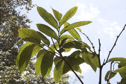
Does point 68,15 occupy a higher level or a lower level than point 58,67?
higher

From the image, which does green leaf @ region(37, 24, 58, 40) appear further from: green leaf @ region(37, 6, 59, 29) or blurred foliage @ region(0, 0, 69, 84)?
blurred foliage @ region(0, 0, 69, 84)

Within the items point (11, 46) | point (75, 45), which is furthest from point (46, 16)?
point (11, 46)

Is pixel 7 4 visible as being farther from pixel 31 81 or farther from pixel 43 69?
pixel 43 69

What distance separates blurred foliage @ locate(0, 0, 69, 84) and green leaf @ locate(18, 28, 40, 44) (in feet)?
7.99

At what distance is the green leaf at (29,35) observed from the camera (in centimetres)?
51

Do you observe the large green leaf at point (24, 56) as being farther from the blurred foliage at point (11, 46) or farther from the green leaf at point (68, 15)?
the blurred foliage at point (11, 46)

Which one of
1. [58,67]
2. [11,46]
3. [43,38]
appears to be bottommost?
[58,67]

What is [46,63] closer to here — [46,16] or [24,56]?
[24,56]

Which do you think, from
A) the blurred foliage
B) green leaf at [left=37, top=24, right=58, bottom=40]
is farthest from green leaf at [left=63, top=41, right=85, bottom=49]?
the blurred foliage

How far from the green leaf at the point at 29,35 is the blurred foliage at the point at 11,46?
2434 millimetres

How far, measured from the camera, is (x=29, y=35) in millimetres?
524

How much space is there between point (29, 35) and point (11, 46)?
18.0 feet

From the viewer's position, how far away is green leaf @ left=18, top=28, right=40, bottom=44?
1.68 ft

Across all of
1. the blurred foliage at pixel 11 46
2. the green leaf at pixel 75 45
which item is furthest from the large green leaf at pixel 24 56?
the blurred foliage at pixel 11 46
